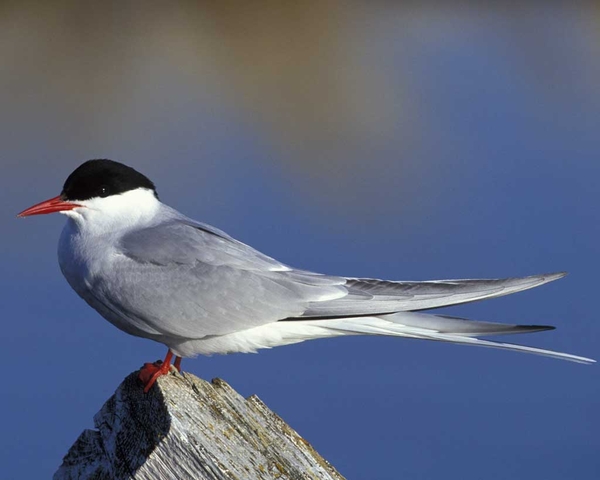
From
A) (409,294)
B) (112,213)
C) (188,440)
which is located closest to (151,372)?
(188,440)

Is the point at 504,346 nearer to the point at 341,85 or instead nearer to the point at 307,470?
the point at 307,470

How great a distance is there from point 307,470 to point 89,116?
31.1ft

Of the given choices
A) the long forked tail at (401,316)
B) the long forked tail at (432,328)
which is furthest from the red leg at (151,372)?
the long forked tail at (432,328)

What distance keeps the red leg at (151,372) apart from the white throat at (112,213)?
0.88 meters

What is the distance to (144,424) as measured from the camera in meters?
2.38

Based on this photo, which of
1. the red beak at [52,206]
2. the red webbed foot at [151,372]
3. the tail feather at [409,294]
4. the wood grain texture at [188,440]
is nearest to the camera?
the wood grain texture at [188,440]

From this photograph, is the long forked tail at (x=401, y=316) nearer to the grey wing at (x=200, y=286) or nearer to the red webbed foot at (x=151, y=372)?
the grey wing at (x=200, y=286)

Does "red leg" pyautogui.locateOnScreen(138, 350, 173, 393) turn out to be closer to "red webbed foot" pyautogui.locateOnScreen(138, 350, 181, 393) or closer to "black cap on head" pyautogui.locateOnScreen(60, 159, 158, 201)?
"red webbed foot" pyautogui.locateOnScreen(138, 350, 181, 393)

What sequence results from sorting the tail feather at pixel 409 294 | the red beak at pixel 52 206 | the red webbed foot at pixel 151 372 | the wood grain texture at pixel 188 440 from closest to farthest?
the wood grain texture at pixel 188 440 < the red webbed foot at pixel 151 372 < the tail feather at pixel 409 294 < the red beak at pixel 52 206

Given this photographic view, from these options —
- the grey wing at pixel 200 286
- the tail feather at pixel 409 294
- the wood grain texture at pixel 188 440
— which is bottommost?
the wood grain texture at pixel 188 440

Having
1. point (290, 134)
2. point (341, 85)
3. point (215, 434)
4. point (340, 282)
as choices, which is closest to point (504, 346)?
point (340, 282)

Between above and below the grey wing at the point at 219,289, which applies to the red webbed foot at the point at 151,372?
→ below

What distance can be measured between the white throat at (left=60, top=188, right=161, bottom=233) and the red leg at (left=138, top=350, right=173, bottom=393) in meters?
0.88

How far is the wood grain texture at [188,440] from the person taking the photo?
6.95 feet
